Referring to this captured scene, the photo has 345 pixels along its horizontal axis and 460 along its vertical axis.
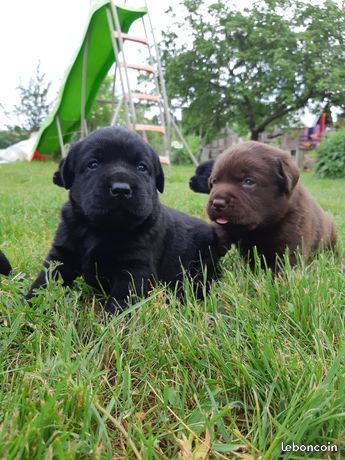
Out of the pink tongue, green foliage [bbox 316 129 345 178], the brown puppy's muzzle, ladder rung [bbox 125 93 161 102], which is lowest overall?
green foliage [bbox 316 129 345 178]

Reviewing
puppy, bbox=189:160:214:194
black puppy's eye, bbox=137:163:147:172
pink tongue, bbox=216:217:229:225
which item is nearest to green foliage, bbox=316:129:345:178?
puppy, bbox=189:160:214:194

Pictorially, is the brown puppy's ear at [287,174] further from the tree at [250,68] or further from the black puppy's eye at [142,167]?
the tree at [250,68]

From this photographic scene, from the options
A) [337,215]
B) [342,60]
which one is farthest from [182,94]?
[337,215]

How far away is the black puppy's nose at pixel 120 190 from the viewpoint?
2.09 meters

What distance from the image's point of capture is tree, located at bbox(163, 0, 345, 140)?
70.8 ft

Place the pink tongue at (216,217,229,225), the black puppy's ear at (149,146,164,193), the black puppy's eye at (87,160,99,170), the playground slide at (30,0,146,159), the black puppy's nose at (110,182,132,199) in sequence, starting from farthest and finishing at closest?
the playground slide at (30,0,146,159), the pink tongue at (216,217,229,225), the black puppy's ear at (149,146,164,193), the black puppy's eye at (87,160,99,170), the black puppy's nose at (110,182,132,199)

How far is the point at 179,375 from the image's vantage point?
1563 mm

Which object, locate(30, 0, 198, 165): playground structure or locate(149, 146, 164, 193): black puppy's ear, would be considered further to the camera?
locate(30, 0, 198, 165): playground structure

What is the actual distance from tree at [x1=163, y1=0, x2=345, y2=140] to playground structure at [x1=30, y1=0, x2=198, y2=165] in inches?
417

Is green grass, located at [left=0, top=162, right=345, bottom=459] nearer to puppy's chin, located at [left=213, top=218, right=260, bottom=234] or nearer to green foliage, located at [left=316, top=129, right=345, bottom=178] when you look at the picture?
puppy's chin, located at [left=213, top=218, right=260, bottom=234]

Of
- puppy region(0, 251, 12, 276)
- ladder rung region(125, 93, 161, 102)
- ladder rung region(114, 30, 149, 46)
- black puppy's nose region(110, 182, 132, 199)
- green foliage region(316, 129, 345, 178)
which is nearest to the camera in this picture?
black puppy's nose region(110, 182, 132, 199)

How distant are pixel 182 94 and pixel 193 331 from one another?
2620 centimetres

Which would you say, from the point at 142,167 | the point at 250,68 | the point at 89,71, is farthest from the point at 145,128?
the point at 250,68

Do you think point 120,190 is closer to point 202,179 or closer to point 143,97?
point 202,179
